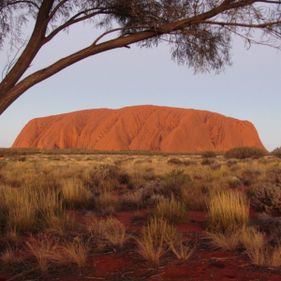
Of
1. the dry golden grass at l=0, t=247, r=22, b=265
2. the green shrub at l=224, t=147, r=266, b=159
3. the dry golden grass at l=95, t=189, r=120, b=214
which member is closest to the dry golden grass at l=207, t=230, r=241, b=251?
the dry golden grass at l=0, t=247, r=22, b=265

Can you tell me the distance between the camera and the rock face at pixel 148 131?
112625 mm

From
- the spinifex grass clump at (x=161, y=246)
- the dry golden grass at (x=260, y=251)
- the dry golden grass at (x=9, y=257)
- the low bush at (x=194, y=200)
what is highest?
the dry golden grass at (x=260, y=251)

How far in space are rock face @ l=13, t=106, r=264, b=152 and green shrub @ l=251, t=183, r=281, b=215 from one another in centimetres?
9687

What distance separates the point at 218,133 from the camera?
117500 mm

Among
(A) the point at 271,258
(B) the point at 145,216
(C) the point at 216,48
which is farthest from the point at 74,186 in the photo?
(A) the point at 271,258

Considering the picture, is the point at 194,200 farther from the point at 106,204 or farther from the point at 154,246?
the point at 154,246

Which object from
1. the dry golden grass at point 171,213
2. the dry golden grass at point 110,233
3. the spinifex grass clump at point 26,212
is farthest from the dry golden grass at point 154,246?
the spinifex grass clump at point 26,212

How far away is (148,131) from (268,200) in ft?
358

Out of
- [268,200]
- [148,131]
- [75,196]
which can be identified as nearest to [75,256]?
[268,200]

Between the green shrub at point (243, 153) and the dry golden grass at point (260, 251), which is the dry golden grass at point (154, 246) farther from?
the green shrub at point (243, 153)

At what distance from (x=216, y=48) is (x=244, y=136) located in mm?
114563

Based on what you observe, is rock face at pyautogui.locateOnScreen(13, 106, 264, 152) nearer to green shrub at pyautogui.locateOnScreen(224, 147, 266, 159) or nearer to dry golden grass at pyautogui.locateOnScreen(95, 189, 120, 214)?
green shrub at pyautogui.locateOnScreen(224, 147, 266, 159)

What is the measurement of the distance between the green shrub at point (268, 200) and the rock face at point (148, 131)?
96866 mm

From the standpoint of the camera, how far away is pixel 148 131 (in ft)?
387
